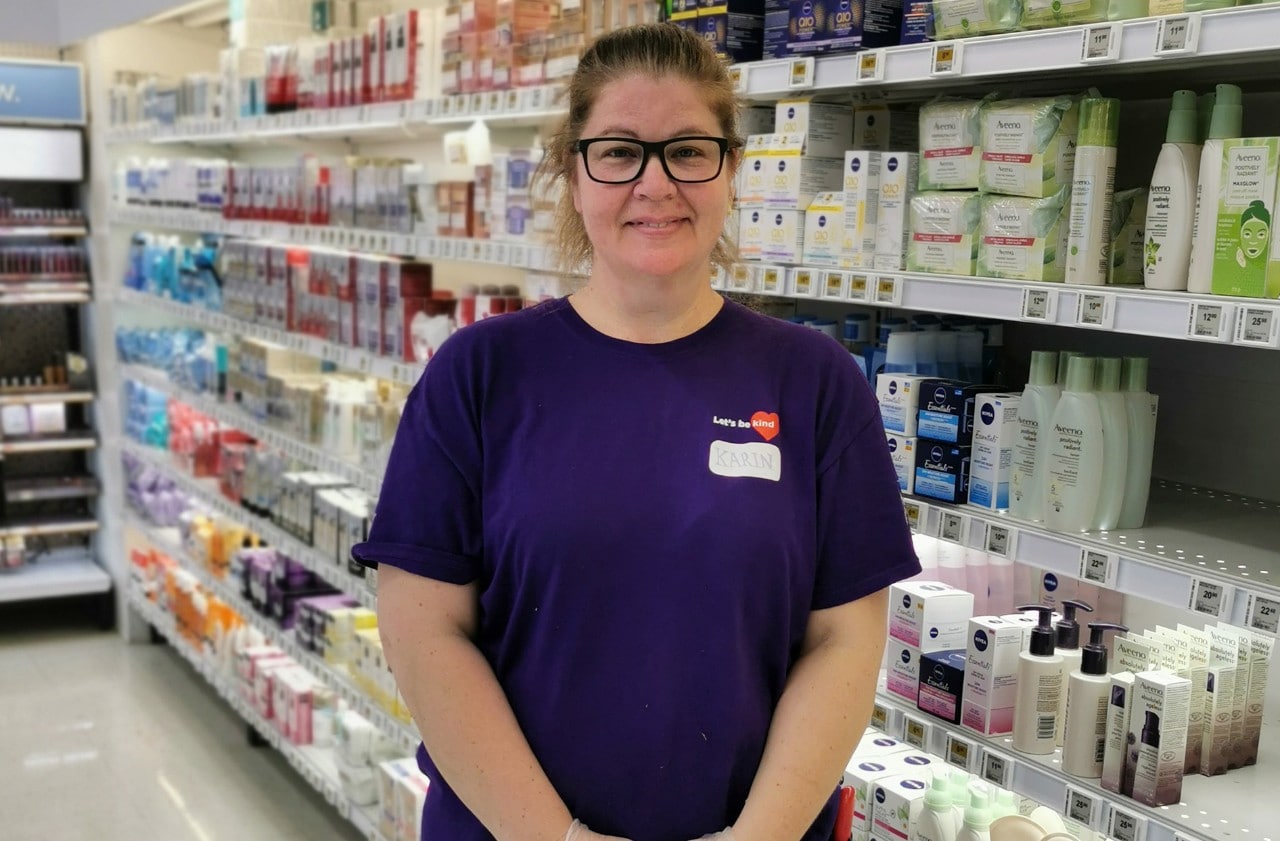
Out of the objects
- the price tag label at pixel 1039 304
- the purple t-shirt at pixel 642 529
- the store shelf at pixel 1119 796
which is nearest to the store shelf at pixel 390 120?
the purple t-shirt at pixel 642 529

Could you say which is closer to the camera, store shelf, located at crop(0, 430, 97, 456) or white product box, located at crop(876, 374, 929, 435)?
white product box, located at crop(876, 374, 929, 435)

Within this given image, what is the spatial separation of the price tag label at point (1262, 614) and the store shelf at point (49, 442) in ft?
20.2

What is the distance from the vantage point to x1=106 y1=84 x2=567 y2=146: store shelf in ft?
10.3

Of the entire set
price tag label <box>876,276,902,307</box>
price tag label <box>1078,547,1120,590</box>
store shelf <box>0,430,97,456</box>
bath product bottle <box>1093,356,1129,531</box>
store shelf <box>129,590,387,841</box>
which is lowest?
store shelf <box>129,590,387,841</box>

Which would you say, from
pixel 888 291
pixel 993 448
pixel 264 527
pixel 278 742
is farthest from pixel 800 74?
pixel 278 742

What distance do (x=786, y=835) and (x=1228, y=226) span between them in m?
1.02

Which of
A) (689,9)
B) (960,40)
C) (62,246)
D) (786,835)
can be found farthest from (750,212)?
(62,246)

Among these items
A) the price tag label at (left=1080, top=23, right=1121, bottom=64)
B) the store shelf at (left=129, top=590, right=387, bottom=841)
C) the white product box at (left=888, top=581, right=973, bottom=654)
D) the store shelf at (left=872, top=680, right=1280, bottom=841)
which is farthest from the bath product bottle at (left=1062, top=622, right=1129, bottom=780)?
the store shelf at (left=129, top=590, right=387, bottom=841)

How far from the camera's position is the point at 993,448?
2.11 m

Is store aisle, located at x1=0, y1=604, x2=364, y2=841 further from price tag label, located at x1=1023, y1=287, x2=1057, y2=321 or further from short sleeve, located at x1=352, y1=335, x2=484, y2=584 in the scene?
price tag label, located at x1=1023, y1=287, x2=1057, y2=321

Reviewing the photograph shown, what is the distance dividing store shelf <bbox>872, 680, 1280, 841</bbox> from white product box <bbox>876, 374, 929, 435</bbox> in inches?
20.4

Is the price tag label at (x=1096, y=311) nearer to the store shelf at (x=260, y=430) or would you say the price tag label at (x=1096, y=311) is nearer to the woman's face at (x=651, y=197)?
the woman's face at (x=651, y=197)

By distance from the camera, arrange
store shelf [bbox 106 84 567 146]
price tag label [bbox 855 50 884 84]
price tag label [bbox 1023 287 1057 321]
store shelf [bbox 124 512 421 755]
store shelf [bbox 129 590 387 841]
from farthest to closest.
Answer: store shelf [bbox 129 590 387 841] → store shelf [bbox 124 512 421 755] → store shelf [bbox 106 84 567 146] → price tag label [bbox 855 50 884 84] → price tag label [bbox 1023 287 1057 321]

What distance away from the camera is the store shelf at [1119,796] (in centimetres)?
183
